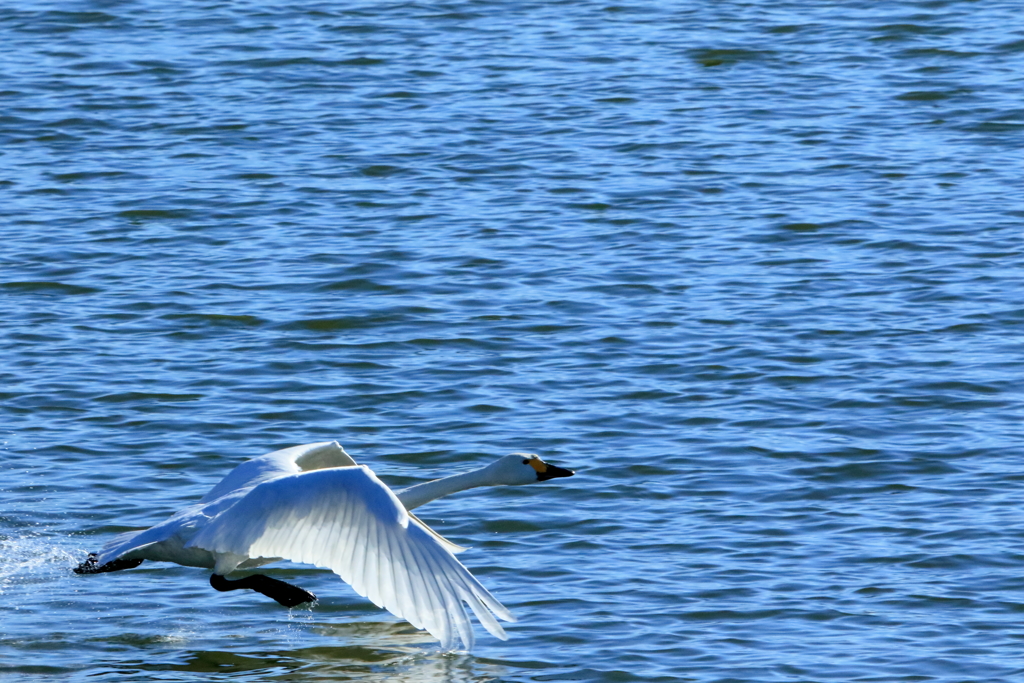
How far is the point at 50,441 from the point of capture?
10.4 metres

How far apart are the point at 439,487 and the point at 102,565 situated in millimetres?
1596

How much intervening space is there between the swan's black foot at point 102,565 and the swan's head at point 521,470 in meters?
1.73

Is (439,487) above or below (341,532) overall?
below

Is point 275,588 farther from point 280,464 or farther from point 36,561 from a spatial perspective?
point 36,561

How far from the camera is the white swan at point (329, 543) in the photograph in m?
7.27

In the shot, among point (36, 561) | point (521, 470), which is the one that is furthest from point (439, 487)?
point (36, 561)

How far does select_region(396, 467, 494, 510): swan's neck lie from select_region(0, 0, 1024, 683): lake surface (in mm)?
448

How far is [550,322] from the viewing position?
39.9 feet

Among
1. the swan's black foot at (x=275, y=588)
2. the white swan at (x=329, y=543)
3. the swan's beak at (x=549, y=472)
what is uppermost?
the white swan at (x=329, y=543)

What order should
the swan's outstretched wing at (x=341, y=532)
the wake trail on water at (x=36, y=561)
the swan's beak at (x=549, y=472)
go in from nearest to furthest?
the swan's outstretched wing at (x=341, y=532), the swan's beak at (x=549, y=472), the wake trail on water at (x=36, y=561)

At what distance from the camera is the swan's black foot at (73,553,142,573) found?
8.05 m

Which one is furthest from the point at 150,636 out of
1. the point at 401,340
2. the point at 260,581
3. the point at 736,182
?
the point at 736,182

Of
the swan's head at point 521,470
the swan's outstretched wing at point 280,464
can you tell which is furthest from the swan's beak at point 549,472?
the swan's outstretched wing at point 280,464

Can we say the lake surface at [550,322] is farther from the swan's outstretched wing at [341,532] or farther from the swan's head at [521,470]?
the swan's outstretched wing at [341,532]
